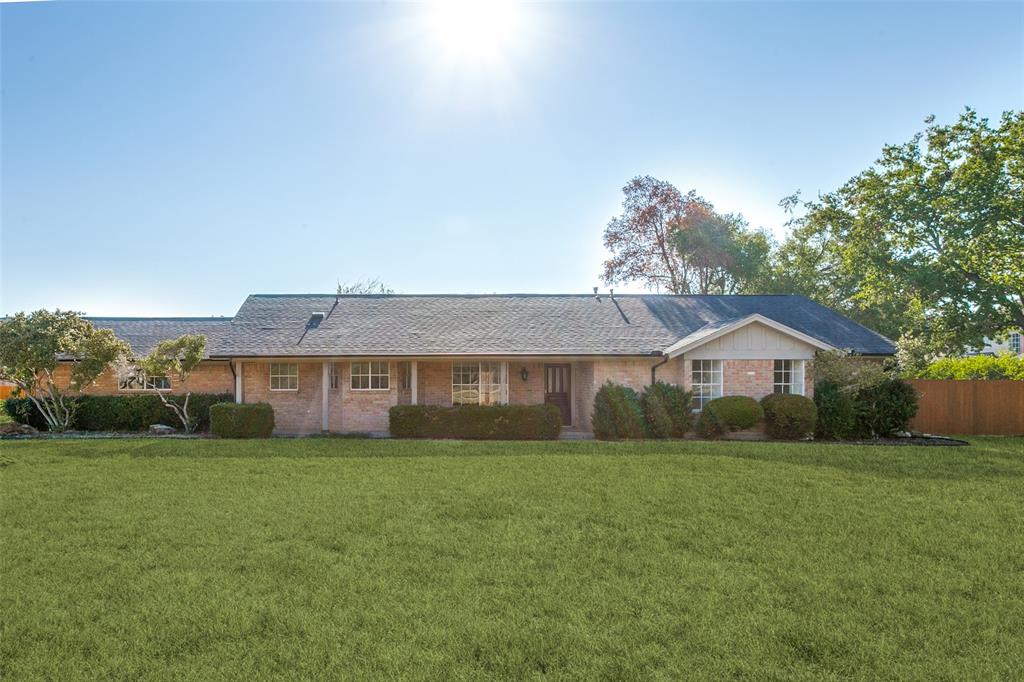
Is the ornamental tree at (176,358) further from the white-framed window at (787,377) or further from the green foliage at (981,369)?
the green foliage at (981,369)

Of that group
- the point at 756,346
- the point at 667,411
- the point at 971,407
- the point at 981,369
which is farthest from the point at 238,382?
the point at 981,369

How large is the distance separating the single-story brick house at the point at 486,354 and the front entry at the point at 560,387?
0.11 ft

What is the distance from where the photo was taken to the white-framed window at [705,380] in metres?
16.9

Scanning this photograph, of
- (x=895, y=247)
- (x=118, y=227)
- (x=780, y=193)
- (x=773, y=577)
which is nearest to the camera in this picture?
(x=773, y=577)

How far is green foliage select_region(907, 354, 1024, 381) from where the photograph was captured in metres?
20.6

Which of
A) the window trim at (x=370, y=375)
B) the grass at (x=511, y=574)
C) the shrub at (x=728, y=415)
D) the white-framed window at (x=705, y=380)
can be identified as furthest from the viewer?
the window trim at (x=370, y=375)

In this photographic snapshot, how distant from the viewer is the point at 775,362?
55.7 feet

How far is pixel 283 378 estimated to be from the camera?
723 inches

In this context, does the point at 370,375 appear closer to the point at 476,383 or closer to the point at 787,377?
the point at 476,383

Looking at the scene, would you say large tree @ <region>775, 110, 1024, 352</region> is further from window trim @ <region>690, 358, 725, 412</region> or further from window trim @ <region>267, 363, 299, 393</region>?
window trim @ <region>267, 363, 299, 393</region>

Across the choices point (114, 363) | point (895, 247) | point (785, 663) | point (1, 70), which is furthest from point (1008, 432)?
point (114, 363)

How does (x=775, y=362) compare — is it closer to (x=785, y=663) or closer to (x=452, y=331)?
(x=452, y=331)

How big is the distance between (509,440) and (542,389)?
353 cm

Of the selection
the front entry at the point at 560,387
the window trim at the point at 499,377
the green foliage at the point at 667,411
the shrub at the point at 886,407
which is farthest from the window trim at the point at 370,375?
the shrub at the point at 886,407
